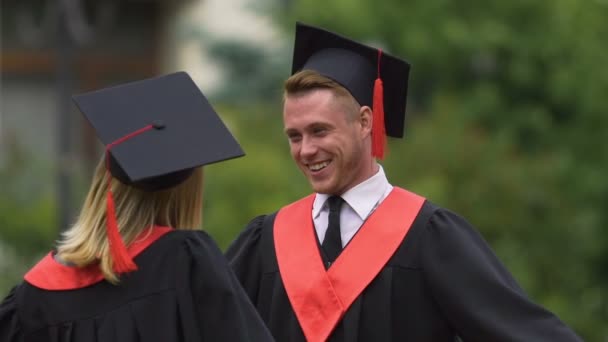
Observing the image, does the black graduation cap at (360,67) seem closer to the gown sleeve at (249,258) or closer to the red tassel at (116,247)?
the gown sleeve at (249,258)

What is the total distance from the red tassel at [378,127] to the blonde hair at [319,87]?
3.3 inches

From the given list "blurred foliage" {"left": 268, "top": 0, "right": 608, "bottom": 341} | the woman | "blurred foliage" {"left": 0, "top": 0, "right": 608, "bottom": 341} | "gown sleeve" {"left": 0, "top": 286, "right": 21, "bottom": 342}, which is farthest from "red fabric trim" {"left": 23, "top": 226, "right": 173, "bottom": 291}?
"blurred foliage" {"left": 268, "top": 0, "right": 608, "bottom": 341}

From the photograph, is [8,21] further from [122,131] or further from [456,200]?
[122,131]

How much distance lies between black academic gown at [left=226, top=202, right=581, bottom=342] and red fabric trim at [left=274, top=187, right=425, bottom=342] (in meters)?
0.03

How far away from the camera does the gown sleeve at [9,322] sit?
16.6 ft

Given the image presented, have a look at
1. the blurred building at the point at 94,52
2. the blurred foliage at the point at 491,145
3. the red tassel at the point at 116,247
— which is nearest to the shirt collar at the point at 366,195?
the red tassel at the point at 116,247

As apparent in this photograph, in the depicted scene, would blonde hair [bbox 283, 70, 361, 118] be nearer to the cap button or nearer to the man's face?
the man's face

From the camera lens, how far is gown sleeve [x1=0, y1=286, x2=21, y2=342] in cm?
507

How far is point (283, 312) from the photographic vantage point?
569cm

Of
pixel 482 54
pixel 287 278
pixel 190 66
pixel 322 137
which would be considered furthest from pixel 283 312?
pixel 190 66

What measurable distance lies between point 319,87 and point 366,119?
0.73ft

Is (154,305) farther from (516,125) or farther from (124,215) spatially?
(516,125)

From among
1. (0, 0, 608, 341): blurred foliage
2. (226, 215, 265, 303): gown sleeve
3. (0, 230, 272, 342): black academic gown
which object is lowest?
(0, 0, 608, 341): blurred foliage

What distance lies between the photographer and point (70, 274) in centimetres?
500
